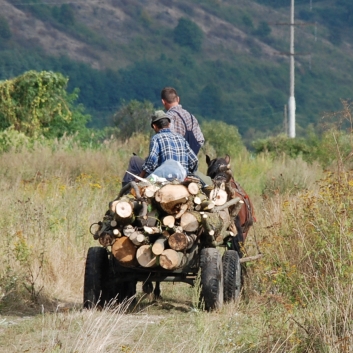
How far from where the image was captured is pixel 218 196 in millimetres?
10070

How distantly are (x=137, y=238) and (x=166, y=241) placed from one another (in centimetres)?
28

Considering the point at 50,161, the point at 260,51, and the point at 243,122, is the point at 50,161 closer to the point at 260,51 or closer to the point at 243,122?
the point at 243,122

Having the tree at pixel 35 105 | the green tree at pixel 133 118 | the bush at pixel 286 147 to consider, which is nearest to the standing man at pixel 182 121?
the bush at pixel 286 147

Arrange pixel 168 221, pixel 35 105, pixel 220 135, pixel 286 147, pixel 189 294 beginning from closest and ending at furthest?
1. pixel 168 221
2. pixel 189 294
3. pixel 35 105
4. pixel 286 147
5. pixel 220 135

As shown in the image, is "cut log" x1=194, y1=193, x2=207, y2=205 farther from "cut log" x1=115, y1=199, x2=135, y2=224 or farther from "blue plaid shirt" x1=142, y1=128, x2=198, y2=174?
"blue plaid shirt" x1=142, y1=128, x2=198, y2=174

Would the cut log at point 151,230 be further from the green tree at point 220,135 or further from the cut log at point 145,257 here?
the green tree at point 220,135

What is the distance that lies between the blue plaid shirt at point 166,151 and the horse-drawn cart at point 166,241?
559 mm

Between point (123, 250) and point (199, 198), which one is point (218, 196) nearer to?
point (199, 198)

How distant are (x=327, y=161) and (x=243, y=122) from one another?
65.1 meters

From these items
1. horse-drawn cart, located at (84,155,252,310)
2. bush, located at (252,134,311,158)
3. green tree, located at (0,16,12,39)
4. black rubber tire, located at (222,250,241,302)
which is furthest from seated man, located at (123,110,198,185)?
green tree, located at (0,16,12,39)

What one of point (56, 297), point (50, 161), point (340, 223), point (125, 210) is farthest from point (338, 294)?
point (50, 161)

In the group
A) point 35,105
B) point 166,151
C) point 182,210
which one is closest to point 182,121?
point 166,151

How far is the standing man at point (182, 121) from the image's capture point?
12.7 meters

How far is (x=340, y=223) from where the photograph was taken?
824 cm
